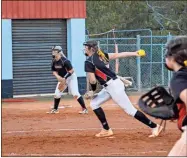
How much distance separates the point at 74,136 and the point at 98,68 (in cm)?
147

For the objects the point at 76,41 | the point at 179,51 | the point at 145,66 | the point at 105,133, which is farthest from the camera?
the point at 145,66

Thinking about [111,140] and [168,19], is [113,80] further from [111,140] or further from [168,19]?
[168,19]

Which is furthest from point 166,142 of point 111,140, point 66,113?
point 66,113

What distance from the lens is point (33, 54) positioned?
80.6 ft

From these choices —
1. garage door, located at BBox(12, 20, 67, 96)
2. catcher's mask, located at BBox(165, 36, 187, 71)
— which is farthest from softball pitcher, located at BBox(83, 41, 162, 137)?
garage door, located at BBox(12, 20, 67, 96)

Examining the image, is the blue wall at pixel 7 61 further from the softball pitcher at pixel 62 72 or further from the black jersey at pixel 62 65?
the black jersey at pixel 62 65

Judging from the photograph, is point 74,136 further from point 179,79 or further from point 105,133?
point 179,79

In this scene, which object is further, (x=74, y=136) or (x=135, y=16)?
(x=135, y=16)

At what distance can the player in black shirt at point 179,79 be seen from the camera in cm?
594

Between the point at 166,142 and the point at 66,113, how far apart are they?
6621 millimetres

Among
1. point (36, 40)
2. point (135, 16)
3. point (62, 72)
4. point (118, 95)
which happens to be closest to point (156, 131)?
point (118, 95)

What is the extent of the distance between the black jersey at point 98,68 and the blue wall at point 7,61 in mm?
11967

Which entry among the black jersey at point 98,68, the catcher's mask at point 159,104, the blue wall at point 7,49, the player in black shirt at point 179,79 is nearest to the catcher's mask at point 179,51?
the player in black shirt at point 179,79

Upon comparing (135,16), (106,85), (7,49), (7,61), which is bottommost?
(7,61)
